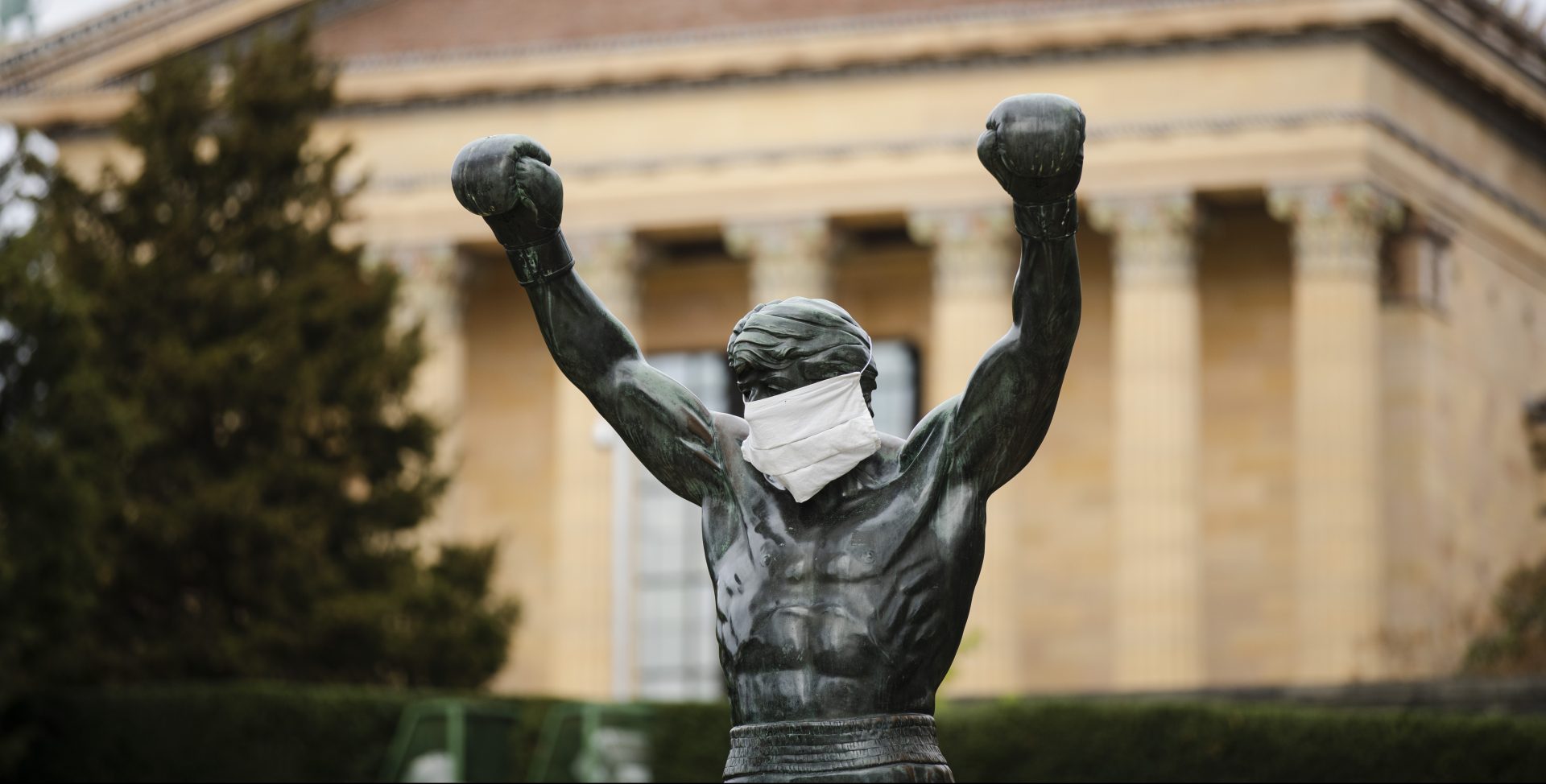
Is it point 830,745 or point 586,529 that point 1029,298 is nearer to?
point 830,745

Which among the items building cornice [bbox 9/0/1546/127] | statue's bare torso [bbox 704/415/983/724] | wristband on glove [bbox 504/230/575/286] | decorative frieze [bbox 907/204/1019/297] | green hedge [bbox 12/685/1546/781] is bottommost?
green hedge [bbox 12/685/1546/781]

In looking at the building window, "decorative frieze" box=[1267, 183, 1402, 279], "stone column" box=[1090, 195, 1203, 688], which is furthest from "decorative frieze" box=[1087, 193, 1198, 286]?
the building window

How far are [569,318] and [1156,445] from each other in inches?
1656

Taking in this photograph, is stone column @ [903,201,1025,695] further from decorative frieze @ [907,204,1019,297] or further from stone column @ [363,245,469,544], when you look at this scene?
stone column @ [363,245,469,544]

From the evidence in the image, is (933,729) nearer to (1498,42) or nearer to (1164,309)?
(1164,309)

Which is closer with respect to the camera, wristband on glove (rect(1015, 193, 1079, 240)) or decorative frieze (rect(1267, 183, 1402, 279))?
wristband on glove (rect(1015, 193, 1079, 240))

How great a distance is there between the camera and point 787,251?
5056 cm

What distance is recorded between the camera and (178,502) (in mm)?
33062

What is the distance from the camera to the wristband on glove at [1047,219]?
571 cm

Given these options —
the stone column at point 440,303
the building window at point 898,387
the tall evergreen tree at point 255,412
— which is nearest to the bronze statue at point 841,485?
the tall evergreen tree at point 255,412

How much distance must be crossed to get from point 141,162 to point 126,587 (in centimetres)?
600

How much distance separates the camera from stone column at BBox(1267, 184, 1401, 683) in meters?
46.3

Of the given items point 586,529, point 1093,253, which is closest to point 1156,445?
point 1093,253

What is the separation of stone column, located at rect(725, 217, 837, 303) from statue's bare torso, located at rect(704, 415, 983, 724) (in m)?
44.2
